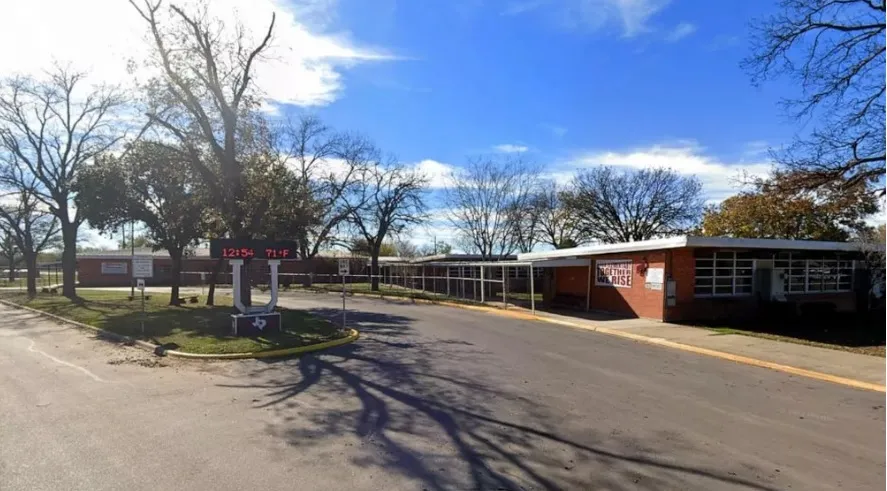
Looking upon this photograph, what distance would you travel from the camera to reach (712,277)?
67.2 ft

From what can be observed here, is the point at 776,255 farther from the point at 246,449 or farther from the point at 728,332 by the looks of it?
the point at 246,449

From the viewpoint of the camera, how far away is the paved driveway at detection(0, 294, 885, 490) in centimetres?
513

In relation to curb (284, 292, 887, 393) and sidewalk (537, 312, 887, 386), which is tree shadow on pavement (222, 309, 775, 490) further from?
sidewalk (537, 312, 887, 386)

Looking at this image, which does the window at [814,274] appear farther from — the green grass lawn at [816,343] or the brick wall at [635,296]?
the green grass lawn at [816,343]

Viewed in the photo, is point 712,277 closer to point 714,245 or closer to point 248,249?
point 714,245

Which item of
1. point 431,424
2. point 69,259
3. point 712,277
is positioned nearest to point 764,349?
point 712,277

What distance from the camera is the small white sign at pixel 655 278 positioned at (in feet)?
64.6

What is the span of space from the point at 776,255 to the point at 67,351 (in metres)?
23.3

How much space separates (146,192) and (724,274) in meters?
23.1

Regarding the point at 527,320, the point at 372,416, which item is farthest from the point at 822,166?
the point at 372,416

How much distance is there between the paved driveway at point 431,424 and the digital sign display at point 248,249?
3.61 metres

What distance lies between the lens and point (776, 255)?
22.1 metres

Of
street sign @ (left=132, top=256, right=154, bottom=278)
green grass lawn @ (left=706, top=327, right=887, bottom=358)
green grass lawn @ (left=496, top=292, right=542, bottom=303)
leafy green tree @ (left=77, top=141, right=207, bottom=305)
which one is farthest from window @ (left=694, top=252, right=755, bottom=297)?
leafy green tree @ (left=77, top=141, right=207, bottom=305)

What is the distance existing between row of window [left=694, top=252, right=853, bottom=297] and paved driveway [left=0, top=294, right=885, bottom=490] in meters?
9.24
